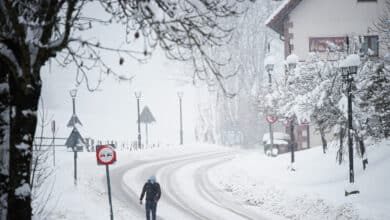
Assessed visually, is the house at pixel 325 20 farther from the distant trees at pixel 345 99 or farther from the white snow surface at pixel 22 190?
the white snow surface at pixel 22 190

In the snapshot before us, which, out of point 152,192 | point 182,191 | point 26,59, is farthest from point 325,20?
point 26,59

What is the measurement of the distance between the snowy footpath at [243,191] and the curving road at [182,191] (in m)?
0.03

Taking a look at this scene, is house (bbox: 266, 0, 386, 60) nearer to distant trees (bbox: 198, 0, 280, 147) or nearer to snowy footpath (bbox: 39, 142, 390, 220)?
snowy footpath (bbox: 39, 142, 390, 220)

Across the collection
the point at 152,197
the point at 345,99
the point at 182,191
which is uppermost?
the point at 345,99

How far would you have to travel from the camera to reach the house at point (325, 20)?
26.2 metres

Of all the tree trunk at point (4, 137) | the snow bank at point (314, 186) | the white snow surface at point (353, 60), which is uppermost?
the white snow surface at point (353, 60)

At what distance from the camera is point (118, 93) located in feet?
300

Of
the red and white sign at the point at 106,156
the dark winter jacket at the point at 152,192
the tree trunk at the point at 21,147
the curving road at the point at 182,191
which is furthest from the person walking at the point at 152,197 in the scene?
the tree trunk at the point at 21,147

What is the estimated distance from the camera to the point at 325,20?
2633 centimetres

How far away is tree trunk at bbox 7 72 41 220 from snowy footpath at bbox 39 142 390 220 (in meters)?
4.01

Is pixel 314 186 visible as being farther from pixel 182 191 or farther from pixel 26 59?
pixel 26 59

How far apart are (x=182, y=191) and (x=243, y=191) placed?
2.72m

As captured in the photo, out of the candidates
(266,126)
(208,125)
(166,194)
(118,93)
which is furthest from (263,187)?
(118,93)

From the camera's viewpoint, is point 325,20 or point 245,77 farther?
point 245,77
